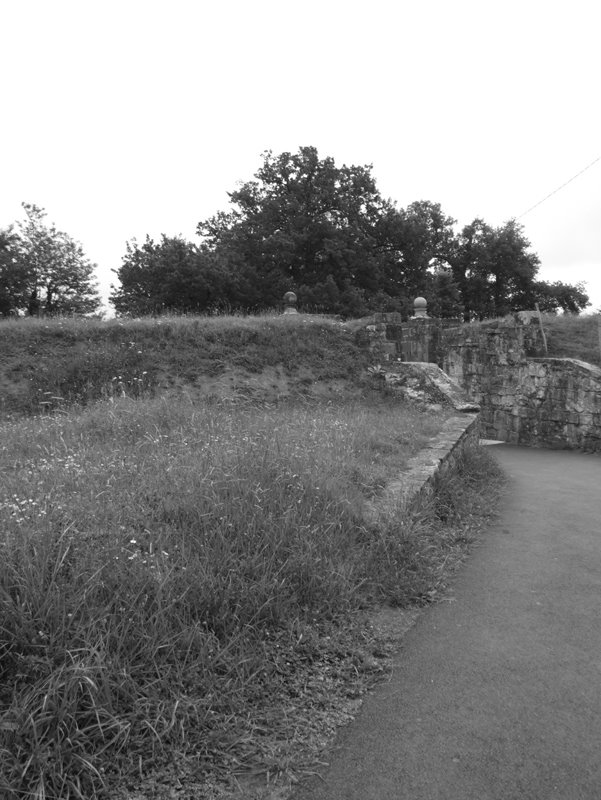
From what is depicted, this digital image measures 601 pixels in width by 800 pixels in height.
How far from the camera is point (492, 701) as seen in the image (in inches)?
82.6

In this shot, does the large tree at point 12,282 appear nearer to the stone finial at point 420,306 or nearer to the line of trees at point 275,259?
the line of trees at point 275,259

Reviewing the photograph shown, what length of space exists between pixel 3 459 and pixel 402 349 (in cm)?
1080

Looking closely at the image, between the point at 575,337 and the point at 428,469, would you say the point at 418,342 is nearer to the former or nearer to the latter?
the point at 575,337

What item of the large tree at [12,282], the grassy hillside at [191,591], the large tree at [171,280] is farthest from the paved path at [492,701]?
the large tree at [12,282]

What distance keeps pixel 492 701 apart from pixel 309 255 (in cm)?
2979

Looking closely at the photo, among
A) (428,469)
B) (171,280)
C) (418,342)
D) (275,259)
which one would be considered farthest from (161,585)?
(275,259)

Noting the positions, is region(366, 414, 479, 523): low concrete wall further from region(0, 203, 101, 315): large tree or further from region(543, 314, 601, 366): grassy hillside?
region(0, 203, 101, 315): large tree

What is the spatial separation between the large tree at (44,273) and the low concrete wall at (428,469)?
26128mm

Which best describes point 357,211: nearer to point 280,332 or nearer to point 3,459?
point 280,332

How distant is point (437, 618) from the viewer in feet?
9.36

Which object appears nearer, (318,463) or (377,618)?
(377,618)

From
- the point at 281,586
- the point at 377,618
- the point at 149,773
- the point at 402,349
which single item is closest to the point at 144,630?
the point at 149,773

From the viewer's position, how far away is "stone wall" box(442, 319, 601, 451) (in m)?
10.1

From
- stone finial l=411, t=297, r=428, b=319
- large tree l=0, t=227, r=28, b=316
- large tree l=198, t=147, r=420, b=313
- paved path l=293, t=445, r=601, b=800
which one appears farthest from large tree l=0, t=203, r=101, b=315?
paved path l=293, t=445, r=601, b=800
